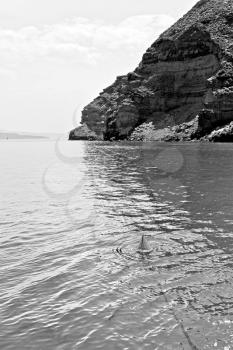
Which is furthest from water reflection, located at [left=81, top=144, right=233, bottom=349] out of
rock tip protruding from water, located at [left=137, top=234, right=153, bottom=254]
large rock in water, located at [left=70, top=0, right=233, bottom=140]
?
large rock in water, located at [left=70, top=0, right=233, bottom=140]

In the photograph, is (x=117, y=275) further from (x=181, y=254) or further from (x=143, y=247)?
(x=181, y=254)

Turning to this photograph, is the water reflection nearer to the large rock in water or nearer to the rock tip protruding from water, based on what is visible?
the rock tip protruding from water

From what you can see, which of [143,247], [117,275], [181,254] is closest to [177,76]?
[143,247]

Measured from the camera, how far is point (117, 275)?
1222cm

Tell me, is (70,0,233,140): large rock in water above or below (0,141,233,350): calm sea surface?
above

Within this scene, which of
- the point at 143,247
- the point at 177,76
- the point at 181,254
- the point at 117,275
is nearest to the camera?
the point at 117,275

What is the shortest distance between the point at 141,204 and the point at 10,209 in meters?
7.87

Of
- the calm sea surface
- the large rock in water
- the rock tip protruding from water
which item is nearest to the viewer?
the calm sea surface

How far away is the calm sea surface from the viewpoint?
8719 millimetres

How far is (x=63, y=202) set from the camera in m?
26.7

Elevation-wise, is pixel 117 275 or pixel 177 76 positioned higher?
pixel 177 76

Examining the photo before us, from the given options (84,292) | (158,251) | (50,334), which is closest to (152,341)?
(50,334)

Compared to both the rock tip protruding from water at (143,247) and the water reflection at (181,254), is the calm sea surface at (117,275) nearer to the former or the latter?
the water reflection at (181,254)

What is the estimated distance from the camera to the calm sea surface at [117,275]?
28.6 ft
